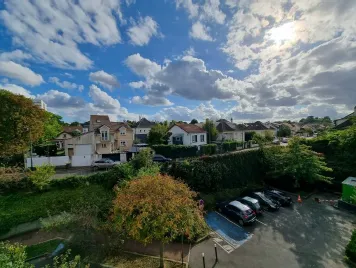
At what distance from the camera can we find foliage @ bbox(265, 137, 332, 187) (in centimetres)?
2469

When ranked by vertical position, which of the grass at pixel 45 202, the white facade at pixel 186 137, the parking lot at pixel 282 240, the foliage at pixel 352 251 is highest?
the white facade at pixel 186 137

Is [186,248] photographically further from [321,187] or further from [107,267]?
[321,187]

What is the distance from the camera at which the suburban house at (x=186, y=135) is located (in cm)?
4138

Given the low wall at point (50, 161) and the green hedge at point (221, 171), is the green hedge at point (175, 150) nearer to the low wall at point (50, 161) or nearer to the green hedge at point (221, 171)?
the green hedge at point (221, 171)

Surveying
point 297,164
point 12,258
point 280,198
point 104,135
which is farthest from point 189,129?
point 12,258

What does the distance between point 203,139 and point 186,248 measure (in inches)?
1238

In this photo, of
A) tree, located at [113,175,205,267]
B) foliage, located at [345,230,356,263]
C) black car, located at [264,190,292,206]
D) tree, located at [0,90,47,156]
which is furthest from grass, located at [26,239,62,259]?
black car, located at [264,190,292,206]

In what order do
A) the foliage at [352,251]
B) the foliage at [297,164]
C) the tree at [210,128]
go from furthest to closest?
the tree at [210,128] < the foliage at [297,164] < the foliage at [352,251]

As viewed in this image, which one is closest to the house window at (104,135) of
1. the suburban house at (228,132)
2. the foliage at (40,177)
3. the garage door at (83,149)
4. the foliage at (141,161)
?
the garage door at (83,149)

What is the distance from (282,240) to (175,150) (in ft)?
68.5

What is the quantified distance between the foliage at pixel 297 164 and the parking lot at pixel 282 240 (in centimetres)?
501

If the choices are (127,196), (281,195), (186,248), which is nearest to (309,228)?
(281,195)

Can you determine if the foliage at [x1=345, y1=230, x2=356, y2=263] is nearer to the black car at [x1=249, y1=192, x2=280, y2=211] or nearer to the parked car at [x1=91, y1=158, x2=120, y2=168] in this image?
the black car at [x1=249, y1=192, x2=280, y2=211]

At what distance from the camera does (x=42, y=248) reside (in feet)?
45.8
